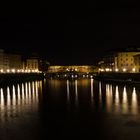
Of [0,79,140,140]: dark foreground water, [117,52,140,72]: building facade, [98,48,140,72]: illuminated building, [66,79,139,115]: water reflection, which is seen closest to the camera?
[0,79,140,140]: dark foreground water

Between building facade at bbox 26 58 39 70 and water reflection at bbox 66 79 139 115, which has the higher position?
building facade at bbox 26 58 39 70

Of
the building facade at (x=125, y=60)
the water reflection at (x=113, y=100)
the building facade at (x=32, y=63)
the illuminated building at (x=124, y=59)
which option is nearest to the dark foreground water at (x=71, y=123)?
the water reflection at (x=113, y=100)

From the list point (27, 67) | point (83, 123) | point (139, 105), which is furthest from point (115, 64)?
point (83, 123)

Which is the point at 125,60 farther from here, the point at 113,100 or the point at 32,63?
the point at 113,100

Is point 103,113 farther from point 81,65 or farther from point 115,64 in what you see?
point 81,65

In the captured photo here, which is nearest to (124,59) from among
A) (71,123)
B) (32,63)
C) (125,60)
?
(125,60)

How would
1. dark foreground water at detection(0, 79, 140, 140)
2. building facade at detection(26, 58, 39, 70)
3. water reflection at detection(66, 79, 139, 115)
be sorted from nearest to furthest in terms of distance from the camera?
dark foreground water at detection(0, 79, 140, 140) < water reflection at detection(66, 79, 139, 115) < building facade at detection(26, 58, 39, 70)

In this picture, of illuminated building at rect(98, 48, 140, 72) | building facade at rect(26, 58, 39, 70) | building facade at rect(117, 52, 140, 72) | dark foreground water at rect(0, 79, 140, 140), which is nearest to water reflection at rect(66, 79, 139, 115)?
dark foreground water at rect(0, 79, 140, 140)

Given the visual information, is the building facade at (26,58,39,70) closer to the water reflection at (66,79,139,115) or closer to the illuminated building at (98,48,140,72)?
the illuminated building at (98,48,140,72)

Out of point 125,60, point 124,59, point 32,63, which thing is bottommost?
point 125,60

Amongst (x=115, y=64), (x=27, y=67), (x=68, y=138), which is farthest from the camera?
(x=27, y=67)

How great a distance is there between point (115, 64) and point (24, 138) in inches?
3008

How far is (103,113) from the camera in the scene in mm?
18531

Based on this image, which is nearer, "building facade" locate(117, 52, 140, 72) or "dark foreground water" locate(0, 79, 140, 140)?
"dark foreground water" locate(0, 79, 140, 140)
